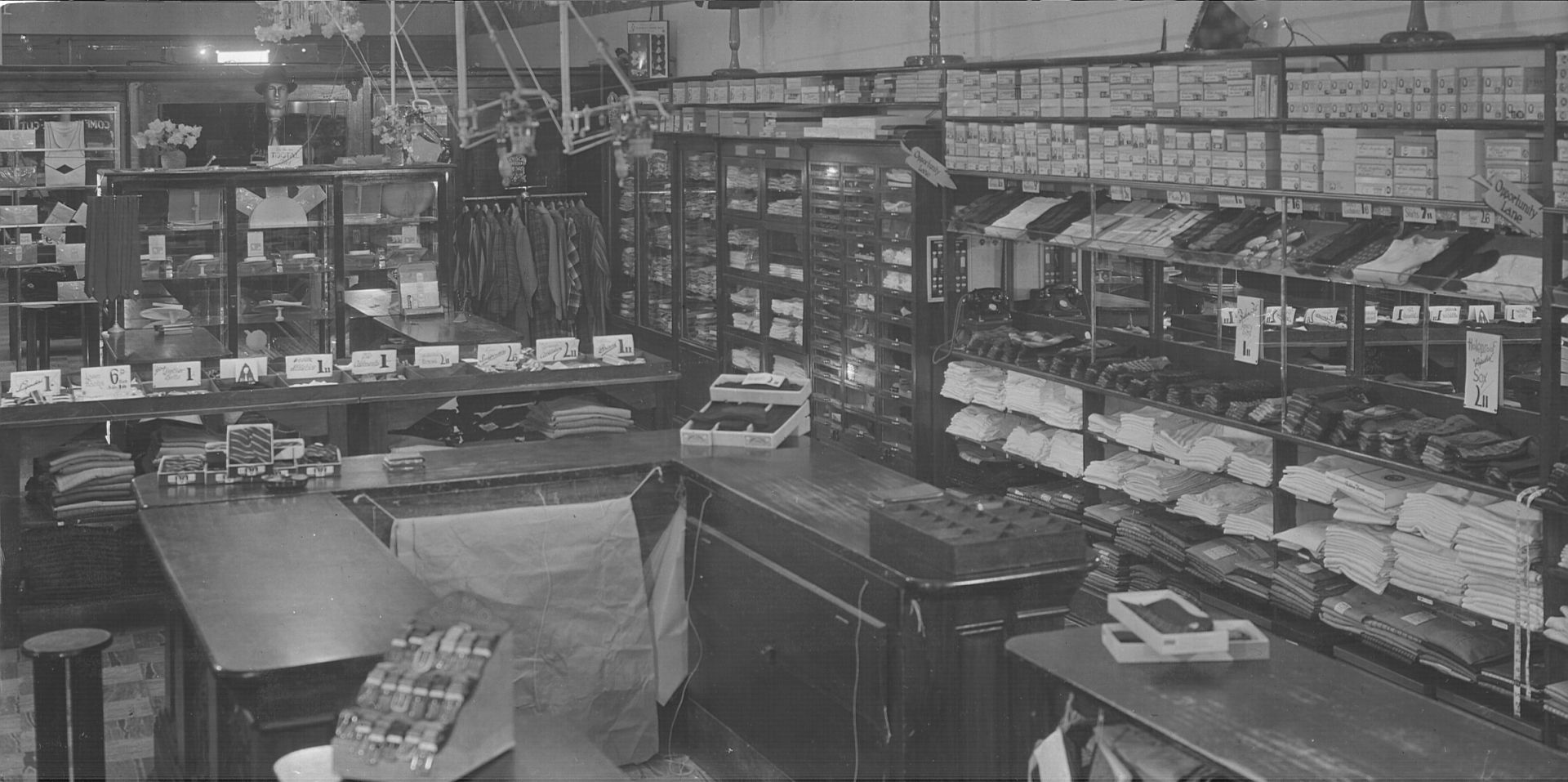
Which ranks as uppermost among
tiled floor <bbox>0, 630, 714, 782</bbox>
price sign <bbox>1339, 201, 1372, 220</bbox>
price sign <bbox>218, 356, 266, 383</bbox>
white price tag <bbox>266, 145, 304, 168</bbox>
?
white price tag <bbox>266, 145, 304, 168</bbox>

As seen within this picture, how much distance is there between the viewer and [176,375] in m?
7.21

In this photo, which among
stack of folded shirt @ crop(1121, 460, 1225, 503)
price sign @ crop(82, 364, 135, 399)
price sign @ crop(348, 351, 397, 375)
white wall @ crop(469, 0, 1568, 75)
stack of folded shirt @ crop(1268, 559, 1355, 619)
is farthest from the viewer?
price sign @ crop(348, 351, 397, 375)

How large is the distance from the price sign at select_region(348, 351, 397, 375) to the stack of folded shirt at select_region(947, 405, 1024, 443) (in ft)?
9.56

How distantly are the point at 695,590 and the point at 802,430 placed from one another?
0.81m

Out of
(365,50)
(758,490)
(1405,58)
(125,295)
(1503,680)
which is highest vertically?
(365,50)

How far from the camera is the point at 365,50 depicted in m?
13.7

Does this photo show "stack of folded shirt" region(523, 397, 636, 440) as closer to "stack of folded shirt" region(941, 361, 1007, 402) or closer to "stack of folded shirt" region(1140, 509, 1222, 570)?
"stack of folded shirt" region(941, 361, 1007, 402)

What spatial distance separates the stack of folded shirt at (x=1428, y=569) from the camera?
566 centimetres

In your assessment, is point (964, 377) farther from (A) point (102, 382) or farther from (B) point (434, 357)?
(A) point (102, 382)

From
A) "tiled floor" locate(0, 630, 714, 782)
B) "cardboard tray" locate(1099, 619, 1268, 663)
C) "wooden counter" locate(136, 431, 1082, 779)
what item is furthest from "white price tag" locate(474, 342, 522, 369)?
"cardboard tray" locate(1099, 619, 1268, 663)

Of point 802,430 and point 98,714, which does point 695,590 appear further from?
point 98,714

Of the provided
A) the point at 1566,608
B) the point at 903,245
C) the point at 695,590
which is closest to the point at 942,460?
the point at 903,245

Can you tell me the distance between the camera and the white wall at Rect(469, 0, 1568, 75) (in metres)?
5.95

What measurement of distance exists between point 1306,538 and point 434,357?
405 centimetres
